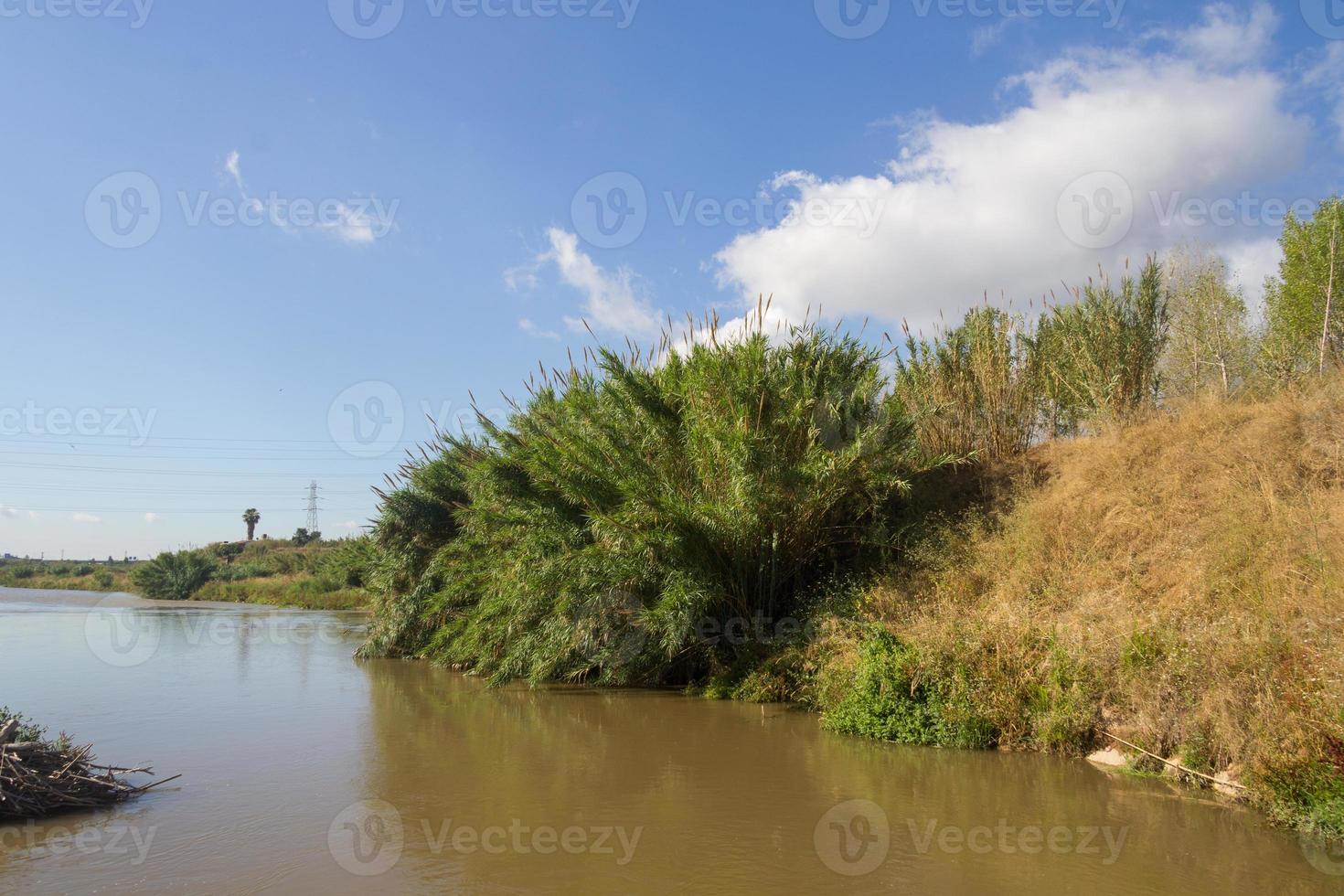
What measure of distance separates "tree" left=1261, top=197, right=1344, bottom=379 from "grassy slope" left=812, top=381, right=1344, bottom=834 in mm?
4811

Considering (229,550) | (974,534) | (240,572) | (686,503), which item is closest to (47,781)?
Result: (686,503)

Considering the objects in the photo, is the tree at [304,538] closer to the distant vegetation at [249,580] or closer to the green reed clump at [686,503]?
the distant vegetation at [249,580]

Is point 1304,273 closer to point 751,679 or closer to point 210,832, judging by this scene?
point 751,679

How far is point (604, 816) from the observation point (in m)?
6.52

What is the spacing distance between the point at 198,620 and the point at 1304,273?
35022 mm

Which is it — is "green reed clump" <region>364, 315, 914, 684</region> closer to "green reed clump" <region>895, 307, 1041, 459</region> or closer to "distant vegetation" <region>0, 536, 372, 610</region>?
"green reed clump" <region>895, 307, 1041, 459</region>

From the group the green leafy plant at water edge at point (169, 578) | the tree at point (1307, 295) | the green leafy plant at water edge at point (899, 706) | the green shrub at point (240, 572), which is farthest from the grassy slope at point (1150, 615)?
the green shrub at point (240, 572)

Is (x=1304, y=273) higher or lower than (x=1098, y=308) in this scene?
higher

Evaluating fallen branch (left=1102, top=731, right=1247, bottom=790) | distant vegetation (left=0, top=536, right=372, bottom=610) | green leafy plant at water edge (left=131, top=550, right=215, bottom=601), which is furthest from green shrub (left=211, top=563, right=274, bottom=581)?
fallen branch (left=1102, top=731, right=1247, bottom=790)

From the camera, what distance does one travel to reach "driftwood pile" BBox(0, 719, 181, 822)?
597cm

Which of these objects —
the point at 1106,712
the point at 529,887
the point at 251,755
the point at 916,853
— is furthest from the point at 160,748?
the point at 1106,712

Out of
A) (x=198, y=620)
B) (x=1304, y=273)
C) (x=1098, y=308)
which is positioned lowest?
(x=198, y=620)

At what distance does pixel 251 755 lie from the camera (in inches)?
332

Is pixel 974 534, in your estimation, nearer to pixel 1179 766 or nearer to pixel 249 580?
pixel 1179 766
